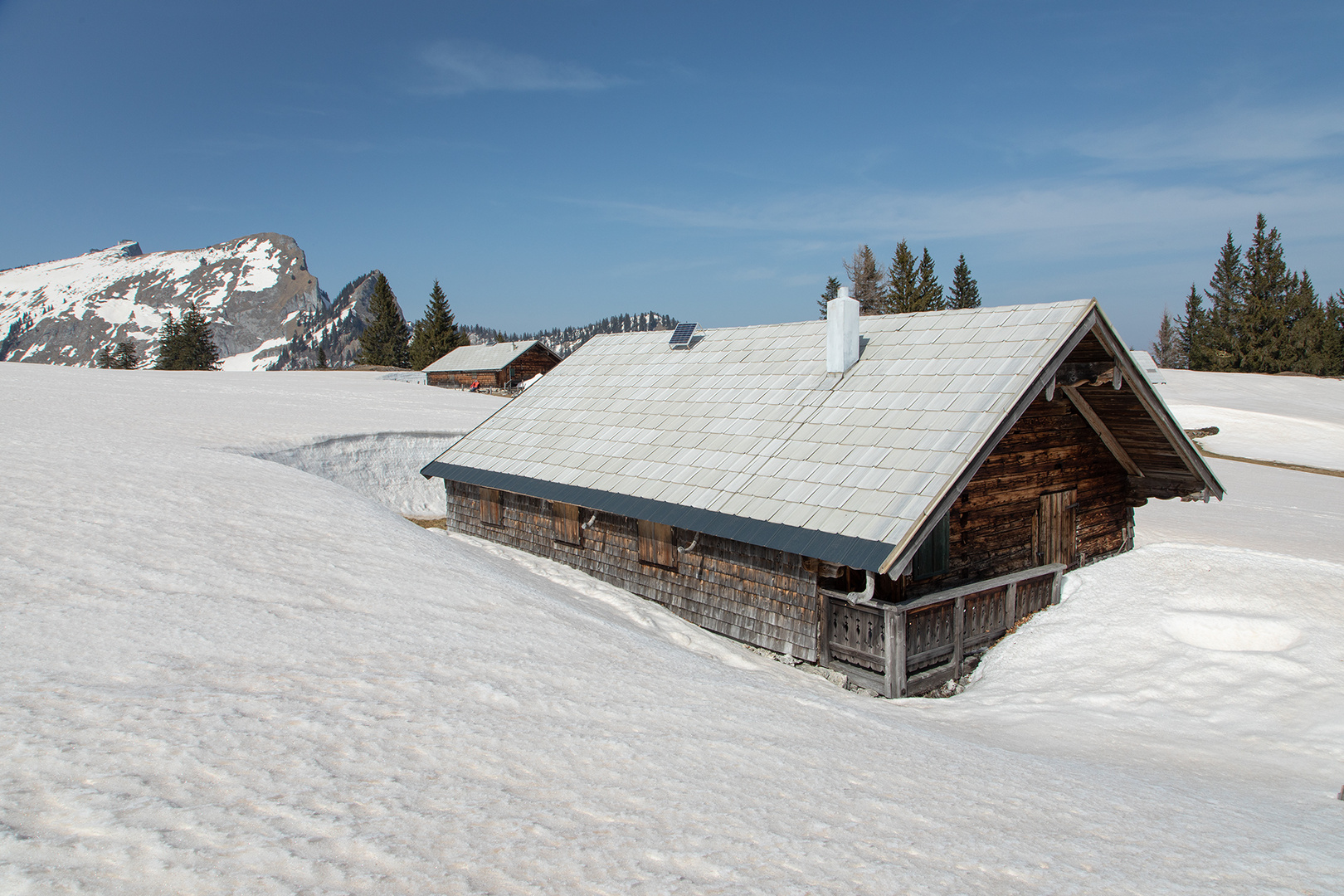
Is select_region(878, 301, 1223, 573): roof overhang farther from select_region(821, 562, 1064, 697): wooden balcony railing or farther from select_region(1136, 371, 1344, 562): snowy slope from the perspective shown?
select_region(1136, 371, 1344, 562): snowy slope

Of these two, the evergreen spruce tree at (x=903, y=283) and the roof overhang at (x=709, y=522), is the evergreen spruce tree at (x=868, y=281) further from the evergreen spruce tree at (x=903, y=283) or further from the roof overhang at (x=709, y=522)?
the roof overhang at (x=709, y=522)

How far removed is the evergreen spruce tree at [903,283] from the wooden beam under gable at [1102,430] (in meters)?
60.5

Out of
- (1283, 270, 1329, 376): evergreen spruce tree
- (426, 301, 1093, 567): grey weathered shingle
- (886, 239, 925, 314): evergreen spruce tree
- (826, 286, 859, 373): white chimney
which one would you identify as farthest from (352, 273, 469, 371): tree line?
(1283, 270, 1329, 376): evergreen spruce tree

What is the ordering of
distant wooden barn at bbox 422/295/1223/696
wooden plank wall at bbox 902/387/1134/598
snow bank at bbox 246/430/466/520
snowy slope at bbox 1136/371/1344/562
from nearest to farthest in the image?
1. distant wooden barn at bbox 422/295/1223/696
2. wooden plank wall at bbox 902/387/1134/598
3. snowy slope at bbox 1136/371/1344/562
4. snow bank at bbox 246/430/466/520

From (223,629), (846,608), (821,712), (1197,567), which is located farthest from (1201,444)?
(223,629)

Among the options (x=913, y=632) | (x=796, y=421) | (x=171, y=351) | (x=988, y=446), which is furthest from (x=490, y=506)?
(x=171, y=351)

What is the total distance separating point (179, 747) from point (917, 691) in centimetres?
932

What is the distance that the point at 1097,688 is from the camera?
1003 centimetres

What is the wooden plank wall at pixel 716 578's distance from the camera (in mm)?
11578

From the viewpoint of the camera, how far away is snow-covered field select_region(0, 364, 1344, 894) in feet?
12.0

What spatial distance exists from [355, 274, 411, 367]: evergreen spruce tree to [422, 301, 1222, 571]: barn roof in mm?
80719

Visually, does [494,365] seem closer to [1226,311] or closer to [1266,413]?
[1266,413]

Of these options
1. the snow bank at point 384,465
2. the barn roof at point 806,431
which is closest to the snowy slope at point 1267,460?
the barn roof at point 806,431

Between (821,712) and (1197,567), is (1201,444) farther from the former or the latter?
(821,712)
